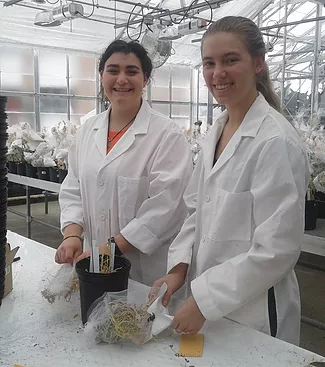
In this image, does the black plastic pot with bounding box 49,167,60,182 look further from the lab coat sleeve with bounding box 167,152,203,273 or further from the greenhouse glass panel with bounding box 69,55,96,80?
the greenhouse glass panel with bounding box 69,55,96,80

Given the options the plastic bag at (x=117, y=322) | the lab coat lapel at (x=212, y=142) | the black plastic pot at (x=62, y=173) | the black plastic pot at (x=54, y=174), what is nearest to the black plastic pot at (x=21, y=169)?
the black plastic pot at (x=54, y=174)

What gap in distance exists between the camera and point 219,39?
1049mm

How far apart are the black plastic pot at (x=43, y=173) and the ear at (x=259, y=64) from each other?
2496mm

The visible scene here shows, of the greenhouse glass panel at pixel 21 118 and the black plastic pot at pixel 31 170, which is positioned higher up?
the greenhouse glass panel at pixel 21 118

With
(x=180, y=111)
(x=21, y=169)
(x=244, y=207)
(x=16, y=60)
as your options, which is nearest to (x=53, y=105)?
(x=16, y=60)

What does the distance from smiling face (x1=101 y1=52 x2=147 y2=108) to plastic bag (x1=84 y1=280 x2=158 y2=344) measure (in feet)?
A: 2.73

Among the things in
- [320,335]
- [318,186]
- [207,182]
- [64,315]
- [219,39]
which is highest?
[219,39]

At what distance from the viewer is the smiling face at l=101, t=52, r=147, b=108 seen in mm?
1518

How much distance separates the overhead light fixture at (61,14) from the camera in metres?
5.24

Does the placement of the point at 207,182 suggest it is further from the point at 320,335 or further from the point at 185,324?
the point at 320,335

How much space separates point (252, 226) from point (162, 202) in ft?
1.55

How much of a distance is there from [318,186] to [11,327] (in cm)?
162

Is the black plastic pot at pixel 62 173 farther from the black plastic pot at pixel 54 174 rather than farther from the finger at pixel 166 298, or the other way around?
the finger at pixel 166 298

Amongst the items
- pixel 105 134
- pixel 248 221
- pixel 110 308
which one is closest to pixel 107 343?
pixel 110 308
